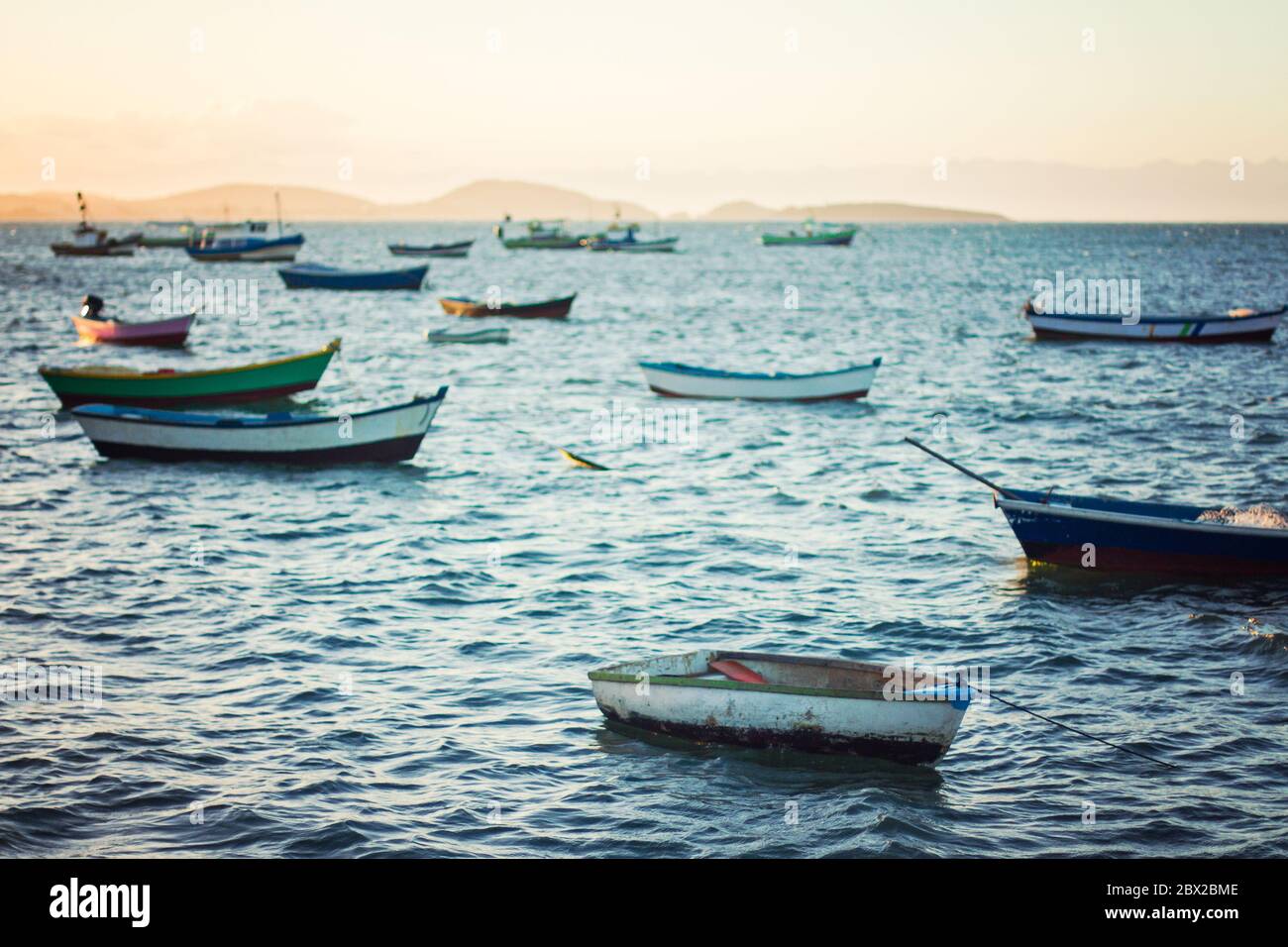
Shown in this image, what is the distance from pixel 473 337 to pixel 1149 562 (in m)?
40.5

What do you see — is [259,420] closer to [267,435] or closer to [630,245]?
[267,435]

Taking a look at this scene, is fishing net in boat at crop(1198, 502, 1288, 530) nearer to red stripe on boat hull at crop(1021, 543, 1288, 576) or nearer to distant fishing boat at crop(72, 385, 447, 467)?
red stripe on boat hull at crop(1021, 543, 1288, 576)

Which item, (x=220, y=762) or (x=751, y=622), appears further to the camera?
(x=751, y=622)

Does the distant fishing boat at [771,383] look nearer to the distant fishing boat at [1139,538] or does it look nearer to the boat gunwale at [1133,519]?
the distant fishing boat at [1139,538]

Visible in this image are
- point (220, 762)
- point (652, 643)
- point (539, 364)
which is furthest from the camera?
point (539, 364)

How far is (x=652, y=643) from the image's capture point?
15930 mm

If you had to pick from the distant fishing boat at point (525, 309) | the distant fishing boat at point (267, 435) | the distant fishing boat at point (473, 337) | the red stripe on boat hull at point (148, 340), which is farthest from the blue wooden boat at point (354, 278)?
the distant fishing boat at point (267, 435)

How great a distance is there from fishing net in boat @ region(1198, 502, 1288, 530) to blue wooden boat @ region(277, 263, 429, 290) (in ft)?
226

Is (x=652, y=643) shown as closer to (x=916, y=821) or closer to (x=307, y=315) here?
(x=916, y=821)

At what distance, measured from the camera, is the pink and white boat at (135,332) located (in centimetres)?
4775

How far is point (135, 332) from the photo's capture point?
48.6 m

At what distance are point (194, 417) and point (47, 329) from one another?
3709 cm
